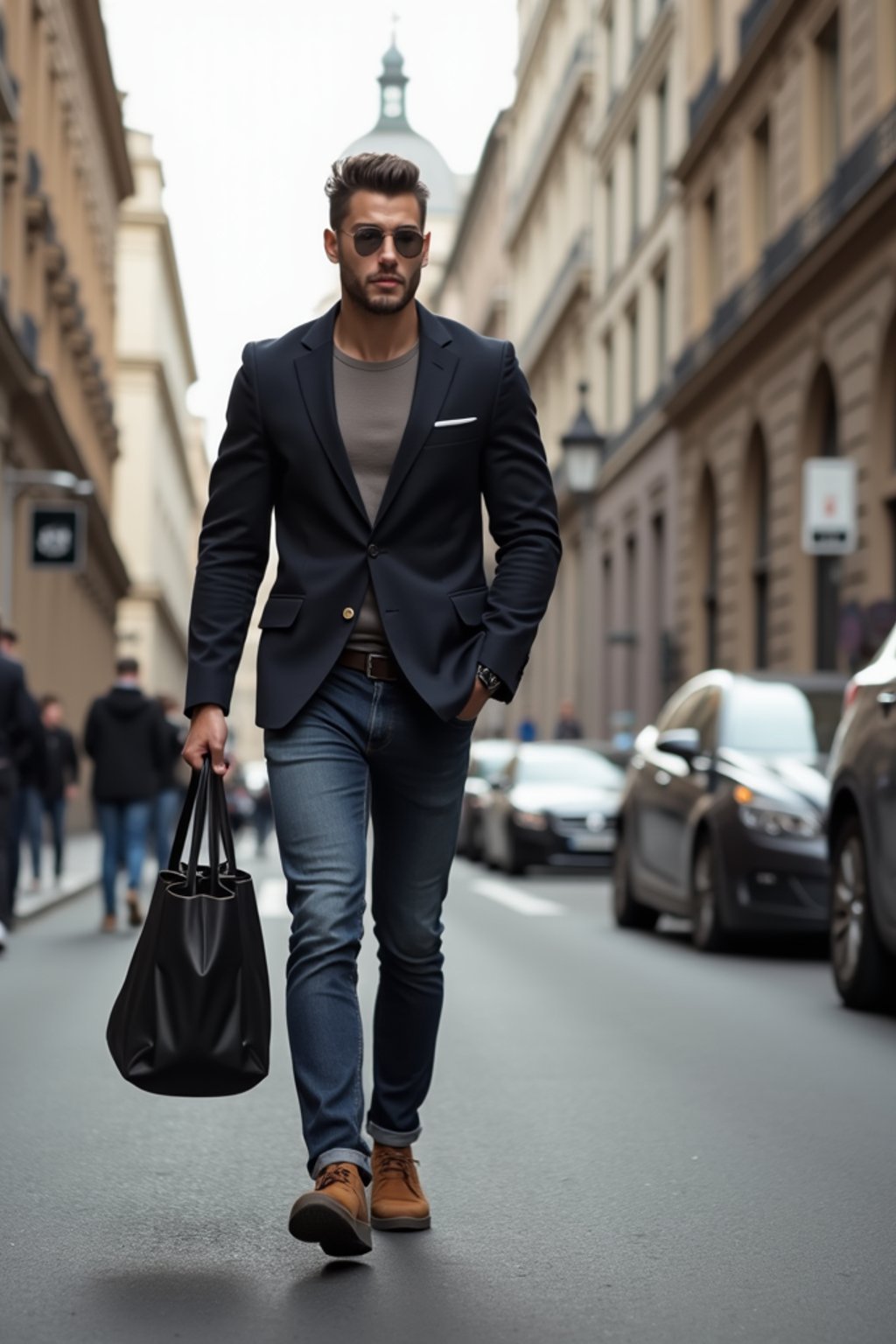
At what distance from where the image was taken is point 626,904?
592 inches

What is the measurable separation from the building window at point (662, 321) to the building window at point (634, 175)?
10.8 ft

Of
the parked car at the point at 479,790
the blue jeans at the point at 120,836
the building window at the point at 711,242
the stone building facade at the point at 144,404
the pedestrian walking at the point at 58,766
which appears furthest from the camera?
the stone building facade at the point at 144,404

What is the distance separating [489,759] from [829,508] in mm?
13426

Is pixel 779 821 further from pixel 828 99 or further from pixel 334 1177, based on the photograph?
pixel 828 99

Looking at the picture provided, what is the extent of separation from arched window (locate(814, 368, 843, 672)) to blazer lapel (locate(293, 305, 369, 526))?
22.7m

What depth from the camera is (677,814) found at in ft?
43.8

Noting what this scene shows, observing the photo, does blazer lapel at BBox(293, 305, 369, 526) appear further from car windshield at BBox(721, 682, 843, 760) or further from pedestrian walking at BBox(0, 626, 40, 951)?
car windshield at BBox(721, 682, 843, 760)

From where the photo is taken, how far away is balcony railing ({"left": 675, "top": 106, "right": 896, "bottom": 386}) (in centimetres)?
2380

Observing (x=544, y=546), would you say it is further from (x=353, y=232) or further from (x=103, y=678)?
(x=103, y=678)

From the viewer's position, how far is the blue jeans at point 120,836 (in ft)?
51.4

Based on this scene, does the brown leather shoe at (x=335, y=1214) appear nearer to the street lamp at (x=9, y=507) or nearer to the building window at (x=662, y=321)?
the street lamp at (x=9, y=507)

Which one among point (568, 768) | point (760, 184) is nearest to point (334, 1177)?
point (568, 768)

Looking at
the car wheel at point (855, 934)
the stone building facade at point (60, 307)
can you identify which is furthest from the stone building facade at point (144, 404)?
the car wheel at point (855, 934)

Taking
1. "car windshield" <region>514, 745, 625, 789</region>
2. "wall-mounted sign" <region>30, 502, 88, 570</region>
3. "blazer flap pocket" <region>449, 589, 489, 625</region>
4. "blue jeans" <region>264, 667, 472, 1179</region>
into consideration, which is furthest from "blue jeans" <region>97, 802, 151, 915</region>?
"wall-mounted sign" <region>30, 502, 88, 570</region>
